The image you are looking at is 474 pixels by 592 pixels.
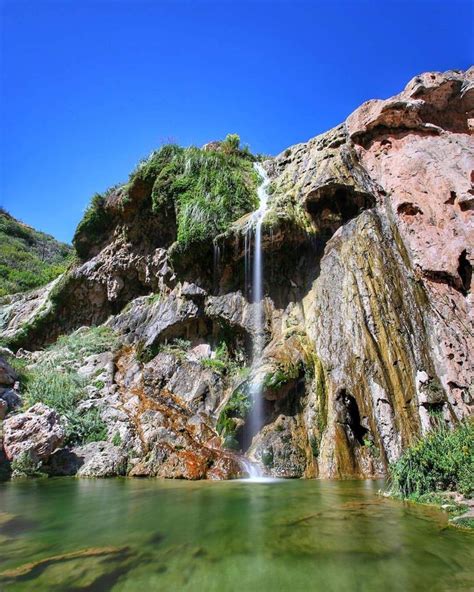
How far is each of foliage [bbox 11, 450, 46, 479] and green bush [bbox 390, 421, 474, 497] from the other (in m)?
8.33

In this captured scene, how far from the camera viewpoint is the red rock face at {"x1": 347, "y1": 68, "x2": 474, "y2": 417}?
12.8m

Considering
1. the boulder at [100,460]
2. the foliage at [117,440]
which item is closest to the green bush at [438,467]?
the boulder at [100,460]

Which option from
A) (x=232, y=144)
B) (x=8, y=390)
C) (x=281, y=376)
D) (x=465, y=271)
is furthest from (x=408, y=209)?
(x=8, y=390)

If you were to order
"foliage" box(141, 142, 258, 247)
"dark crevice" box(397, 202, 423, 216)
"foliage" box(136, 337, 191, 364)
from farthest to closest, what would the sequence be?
"foliage" box(141, 142, 258, 247), "foliage" box(136, 337, 191, 364), "dark crevice" box(397, 202, 423, 216)

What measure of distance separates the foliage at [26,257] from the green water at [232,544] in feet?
87.0

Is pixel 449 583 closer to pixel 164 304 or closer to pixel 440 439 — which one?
pixel 440 439

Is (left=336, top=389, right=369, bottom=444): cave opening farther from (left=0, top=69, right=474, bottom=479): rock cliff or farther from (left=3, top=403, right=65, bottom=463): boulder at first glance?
(left=3, top=403, right=65, bottom=463): boulder

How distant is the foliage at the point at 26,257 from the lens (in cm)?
3438

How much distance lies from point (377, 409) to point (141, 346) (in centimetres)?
1043

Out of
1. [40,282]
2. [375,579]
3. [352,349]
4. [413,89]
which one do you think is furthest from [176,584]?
[40,282]

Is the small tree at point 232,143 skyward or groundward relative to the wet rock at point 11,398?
skyward

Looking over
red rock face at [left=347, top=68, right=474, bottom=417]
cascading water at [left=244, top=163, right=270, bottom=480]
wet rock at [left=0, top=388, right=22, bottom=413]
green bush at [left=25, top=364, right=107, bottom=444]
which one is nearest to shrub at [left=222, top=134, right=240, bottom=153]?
red rock face at [left=347, top=68, right=474, bottom=417]

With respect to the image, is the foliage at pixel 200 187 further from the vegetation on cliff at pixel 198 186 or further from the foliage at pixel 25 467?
the foliage at pixel 25 467

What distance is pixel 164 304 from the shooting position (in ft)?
62.0
